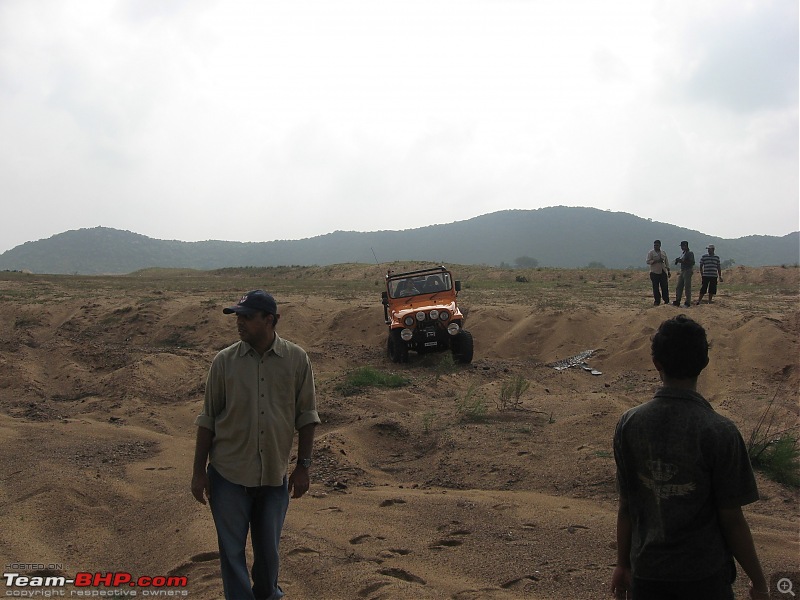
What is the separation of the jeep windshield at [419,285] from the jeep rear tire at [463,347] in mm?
1402

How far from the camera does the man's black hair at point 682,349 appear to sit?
246 centimetres

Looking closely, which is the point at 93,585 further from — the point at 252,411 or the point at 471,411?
the point at 471,411

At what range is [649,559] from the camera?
242cm

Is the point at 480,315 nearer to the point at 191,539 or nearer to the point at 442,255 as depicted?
the point at 191,539

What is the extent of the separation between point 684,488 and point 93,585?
12.7ft

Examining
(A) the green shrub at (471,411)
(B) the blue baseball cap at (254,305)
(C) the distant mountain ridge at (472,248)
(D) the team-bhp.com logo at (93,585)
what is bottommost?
(D) the team-bhp.com logo at (93,585)

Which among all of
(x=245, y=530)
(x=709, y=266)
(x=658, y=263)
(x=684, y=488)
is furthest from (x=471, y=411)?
(x=709, y=266)

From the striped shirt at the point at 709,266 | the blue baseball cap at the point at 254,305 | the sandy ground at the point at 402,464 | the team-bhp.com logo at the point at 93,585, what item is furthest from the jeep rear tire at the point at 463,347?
the blue baseball cap at the point at 254,305

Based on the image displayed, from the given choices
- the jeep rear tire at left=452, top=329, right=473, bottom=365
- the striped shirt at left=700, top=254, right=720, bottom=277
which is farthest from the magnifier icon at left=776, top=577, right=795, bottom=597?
the striped shirt at left=700, top=254, right=720, bottom=277

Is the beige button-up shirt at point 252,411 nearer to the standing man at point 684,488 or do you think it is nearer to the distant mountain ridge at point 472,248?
the standing man at point 684,488

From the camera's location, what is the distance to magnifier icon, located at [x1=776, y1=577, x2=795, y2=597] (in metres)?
3.81

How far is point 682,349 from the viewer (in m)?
2.46

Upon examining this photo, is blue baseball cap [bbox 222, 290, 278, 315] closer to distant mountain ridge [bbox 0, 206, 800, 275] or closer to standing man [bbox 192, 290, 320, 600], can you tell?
standing man [bbox 192, 290, 320, 600]

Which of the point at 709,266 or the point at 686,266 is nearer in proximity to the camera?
the point at 686,266
